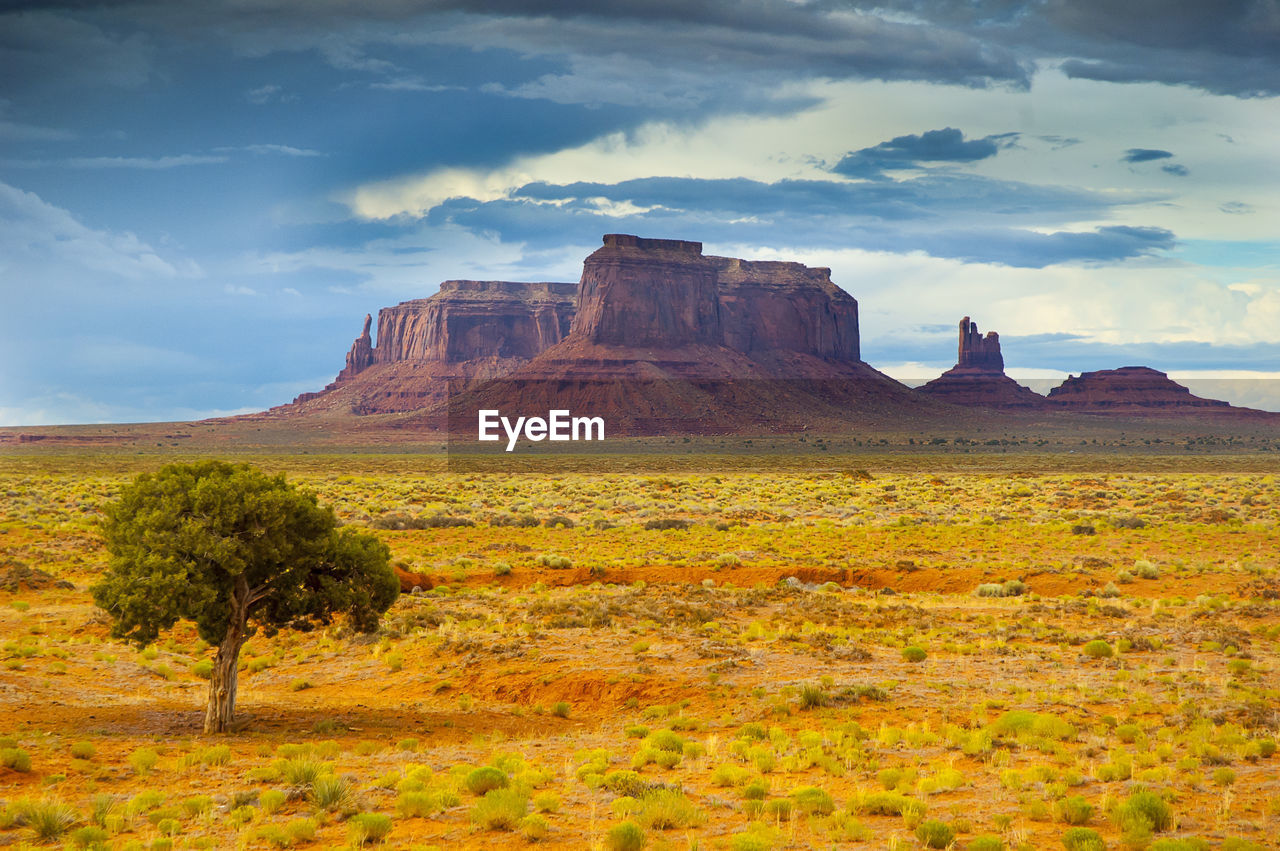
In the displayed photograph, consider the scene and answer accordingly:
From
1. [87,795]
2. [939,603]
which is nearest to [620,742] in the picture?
[87,795]

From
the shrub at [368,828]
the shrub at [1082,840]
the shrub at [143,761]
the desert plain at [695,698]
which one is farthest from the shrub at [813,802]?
the shrub at [143,761]

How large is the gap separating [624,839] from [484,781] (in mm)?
2790

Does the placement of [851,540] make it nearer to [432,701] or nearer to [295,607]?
[432,701]

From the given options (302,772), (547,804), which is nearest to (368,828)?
(547,804)

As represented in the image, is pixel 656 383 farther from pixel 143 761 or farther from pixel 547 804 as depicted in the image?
pixel 547 804

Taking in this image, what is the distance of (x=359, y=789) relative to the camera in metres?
12.9

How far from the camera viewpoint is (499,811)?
1154cm

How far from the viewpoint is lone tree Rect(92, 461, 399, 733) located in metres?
16.0

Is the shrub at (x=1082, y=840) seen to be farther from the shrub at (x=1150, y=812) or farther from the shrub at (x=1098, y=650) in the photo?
the shrub at (x=1098, y=650)

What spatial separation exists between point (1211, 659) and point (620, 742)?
13601 mm

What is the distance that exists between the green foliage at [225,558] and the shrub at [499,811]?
267 inches

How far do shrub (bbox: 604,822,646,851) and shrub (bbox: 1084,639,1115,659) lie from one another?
14.5 m

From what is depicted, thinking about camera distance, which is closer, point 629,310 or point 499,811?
point 499,811

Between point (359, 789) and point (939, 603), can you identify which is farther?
point (939, 603)
